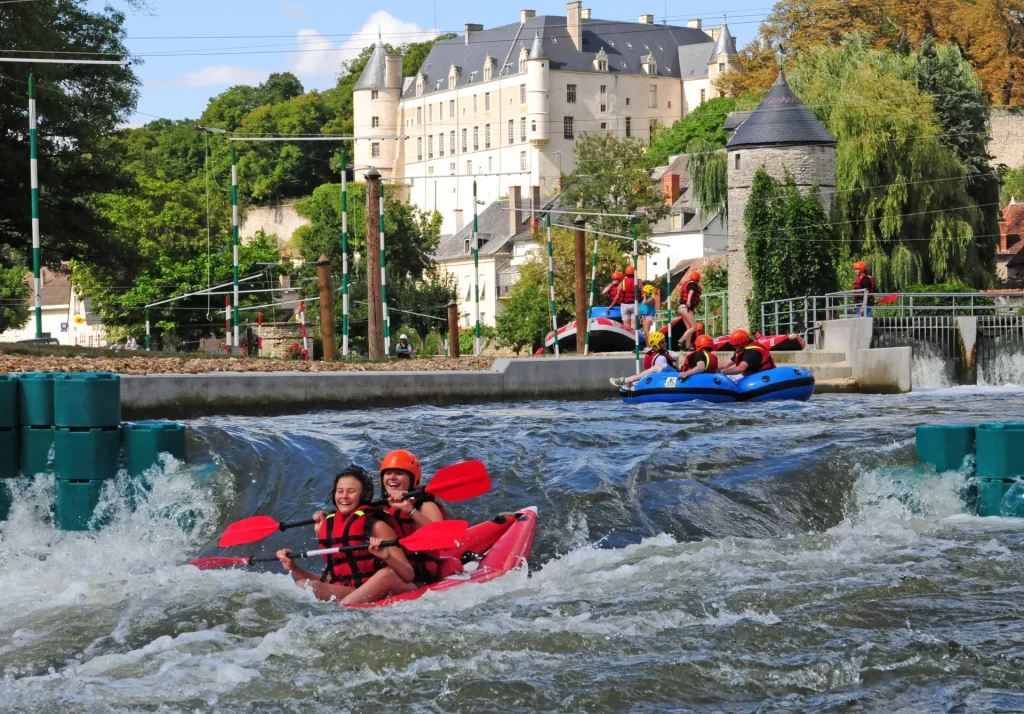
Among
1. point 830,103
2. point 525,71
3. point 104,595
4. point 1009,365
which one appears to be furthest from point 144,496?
point 525,71

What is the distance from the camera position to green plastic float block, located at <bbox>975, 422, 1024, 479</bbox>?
13180mm

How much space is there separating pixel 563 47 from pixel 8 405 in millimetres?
125648

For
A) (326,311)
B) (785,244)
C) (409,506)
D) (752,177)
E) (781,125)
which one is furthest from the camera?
(781,125)

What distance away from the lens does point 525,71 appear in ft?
443

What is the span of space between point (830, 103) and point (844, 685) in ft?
133

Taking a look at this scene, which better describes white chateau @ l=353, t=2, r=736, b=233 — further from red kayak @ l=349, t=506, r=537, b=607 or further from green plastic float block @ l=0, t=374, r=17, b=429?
red kayak @ l=349, t=506, r=537, b=607

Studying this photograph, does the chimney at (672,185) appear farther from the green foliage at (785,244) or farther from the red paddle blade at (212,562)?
the red paddle blade at (212,562)

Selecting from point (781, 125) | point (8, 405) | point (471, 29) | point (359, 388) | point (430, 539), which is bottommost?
point (430, 539)

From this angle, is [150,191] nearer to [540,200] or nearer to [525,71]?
[540,200]

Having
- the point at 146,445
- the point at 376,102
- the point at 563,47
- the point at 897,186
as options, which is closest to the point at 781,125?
the point at 897,186

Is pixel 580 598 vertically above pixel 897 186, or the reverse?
pixel 897 186

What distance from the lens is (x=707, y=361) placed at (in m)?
26.3

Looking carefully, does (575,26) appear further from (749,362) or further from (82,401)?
(82,401)

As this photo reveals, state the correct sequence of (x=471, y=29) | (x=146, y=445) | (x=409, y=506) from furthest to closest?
(x=471, y=29) < (x=146, y=445) < (x=409, y=506)
